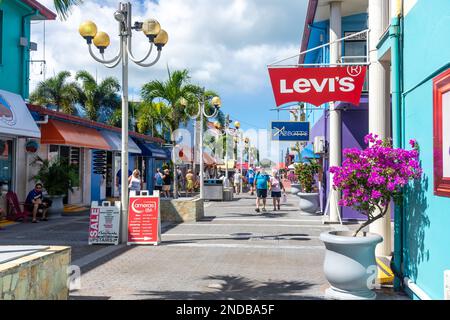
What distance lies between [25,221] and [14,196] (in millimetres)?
862

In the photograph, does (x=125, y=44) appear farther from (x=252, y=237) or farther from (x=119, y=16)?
(x=252, y=237)

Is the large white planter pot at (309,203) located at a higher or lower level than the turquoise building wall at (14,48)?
lower

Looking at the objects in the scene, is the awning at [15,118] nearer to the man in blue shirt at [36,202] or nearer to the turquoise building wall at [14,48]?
the turquoise building wall at [14,48]

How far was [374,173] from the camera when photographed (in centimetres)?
547

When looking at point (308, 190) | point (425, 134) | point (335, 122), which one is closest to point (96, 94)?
point (308, 190)

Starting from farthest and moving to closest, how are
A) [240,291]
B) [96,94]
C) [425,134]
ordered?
1. [96,94]
2. [240,291]
3. [425,134]

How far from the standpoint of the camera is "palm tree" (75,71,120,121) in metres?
35.2

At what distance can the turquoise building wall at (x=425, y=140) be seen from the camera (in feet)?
15.4

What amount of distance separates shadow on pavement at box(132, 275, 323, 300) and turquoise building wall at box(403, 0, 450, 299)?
142 centimetres

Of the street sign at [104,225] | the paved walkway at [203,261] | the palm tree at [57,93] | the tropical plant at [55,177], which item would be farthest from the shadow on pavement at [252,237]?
the palm tree at [57,93]

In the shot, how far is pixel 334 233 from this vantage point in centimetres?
608

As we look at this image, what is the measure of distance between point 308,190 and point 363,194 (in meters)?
11.2
